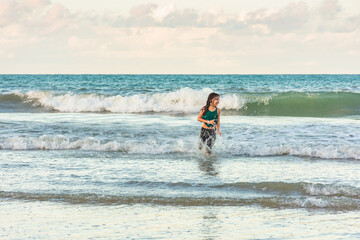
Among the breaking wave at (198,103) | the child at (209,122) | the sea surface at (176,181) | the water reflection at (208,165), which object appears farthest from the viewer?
the breaking wave at (198,103)

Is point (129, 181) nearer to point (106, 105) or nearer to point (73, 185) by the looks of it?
point (73, 185)

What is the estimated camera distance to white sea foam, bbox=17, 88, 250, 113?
24.2 m

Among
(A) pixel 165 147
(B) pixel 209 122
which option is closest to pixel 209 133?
(B) pixel 209 122

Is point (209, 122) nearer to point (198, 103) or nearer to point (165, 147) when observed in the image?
point (165, 147)

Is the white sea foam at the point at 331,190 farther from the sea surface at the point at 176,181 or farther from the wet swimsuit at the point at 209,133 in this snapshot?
the wet swimsuit at the point at 209,133

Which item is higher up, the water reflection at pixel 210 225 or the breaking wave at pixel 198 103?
the breaking wave at pixel 198 103

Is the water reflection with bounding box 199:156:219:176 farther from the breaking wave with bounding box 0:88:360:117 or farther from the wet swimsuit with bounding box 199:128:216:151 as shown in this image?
the breaking wave with bounding box 0:88:360:117

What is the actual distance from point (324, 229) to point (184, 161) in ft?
16.1

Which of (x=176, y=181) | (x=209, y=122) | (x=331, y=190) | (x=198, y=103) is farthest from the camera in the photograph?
(x=198, y=103)

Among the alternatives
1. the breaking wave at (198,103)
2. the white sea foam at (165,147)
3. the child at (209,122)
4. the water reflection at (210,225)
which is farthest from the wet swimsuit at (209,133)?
the breaking wave at (198,103)

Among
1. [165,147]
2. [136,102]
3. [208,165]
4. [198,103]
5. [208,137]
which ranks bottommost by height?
[208,165]

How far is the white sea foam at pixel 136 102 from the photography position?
79.5 feet

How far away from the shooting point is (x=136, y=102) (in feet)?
83.3

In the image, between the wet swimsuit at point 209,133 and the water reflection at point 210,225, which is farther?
the wet swimsuit at point 209,133
